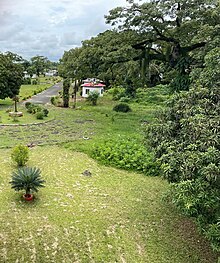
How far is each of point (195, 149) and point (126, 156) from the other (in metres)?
6.19

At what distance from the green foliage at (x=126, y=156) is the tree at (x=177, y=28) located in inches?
196

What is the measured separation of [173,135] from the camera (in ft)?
23.6

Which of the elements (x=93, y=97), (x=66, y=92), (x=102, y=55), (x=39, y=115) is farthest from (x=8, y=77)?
(x=102, y=55)

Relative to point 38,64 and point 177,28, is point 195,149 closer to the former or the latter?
point 177,28

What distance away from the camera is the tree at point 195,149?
5.55m

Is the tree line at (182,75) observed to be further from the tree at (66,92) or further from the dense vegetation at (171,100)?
the tree at (66,92)

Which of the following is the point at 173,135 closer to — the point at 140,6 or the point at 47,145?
the point at 47,145

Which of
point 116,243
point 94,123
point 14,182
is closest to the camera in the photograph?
point 116,243

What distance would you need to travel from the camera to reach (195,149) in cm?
594

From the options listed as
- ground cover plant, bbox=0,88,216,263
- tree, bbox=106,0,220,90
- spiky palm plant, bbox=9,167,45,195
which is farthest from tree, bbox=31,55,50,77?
spiky palm plant, bbox=9,167,45,195

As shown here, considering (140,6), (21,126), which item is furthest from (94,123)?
(140,6)

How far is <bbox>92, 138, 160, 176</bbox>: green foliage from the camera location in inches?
446

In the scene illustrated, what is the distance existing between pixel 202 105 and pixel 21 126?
42.6 feet

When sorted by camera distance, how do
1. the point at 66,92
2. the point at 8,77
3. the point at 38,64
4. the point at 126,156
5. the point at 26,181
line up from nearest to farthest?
the point at 26,181
the point at 126,156
the point at 8,77
the point at 66,92
the point at 38,64
